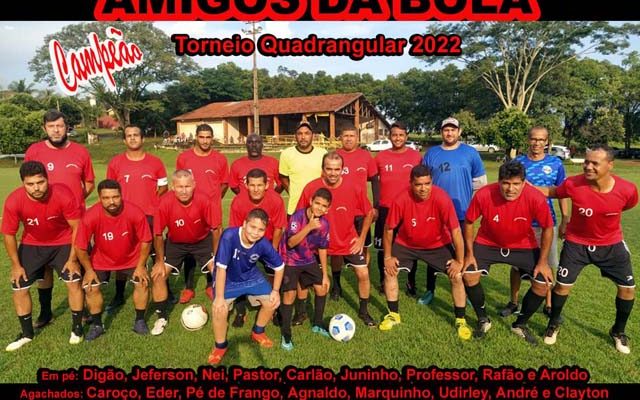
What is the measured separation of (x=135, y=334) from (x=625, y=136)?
51176mm

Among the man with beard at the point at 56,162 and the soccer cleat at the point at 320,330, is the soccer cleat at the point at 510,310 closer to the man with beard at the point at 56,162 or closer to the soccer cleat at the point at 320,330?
the soccer cleat at the point at 320,330

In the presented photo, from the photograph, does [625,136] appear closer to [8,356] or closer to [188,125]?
[188,125]

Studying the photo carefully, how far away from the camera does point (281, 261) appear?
4785 millimetres

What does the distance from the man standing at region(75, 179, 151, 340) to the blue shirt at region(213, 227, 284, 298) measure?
3.88 feet

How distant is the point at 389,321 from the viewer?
5.37 meters

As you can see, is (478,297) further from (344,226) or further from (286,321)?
(286,321)

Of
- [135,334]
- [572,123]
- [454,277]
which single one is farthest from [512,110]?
[135,334]

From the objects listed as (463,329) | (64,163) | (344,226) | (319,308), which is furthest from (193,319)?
(463,329)

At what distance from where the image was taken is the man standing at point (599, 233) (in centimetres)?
468

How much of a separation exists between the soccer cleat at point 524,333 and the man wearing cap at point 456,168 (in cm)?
131

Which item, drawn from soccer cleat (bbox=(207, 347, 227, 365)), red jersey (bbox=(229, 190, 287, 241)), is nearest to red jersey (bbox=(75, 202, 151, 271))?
red jersey (bbox=(229, 190, 287, 241))

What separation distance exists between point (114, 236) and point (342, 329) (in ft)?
9.75

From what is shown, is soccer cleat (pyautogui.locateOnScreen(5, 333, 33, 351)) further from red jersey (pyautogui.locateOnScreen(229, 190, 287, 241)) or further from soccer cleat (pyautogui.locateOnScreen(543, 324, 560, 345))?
soccer cleat (pyautogui.locateOnScreen(543, 324, 560, 345))

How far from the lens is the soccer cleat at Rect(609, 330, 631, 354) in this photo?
15.3 ft
